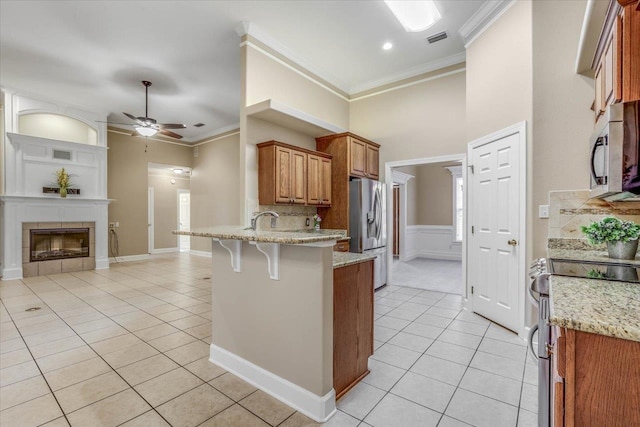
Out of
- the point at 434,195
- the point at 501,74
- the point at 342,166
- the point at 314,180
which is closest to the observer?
the point at 501,74

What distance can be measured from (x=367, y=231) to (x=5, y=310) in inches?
196

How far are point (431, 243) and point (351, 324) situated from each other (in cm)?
695

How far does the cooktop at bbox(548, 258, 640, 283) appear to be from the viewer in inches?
55.7

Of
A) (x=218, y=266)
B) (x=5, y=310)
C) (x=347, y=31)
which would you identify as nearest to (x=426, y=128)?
(x=347, y=31)

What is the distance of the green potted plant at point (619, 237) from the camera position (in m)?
1.93

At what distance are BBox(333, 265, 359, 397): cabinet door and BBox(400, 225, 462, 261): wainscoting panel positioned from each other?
6031 millimetres

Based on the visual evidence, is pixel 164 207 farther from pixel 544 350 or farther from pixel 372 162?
pixel 544 350

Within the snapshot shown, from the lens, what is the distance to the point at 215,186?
815cm

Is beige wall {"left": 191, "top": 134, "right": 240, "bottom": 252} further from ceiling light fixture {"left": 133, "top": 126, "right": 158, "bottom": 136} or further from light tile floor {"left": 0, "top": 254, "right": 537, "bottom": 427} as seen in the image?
light tile floor {"left": 0, "top": 254, "right": 537, "bottom": 427}

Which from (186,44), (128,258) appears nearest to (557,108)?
(186,44)

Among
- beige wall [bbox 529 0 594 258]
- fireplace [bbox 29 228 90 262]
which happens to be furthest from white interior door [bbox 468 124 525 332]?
fireplace [bbox 29 228 90 262]

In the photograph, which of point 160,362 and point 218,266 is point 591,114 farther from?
point 160,362

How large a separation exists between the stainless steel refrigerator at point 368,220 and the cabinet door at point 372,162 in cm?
26

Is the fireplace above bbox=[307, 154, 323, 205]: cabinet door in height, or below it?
below
